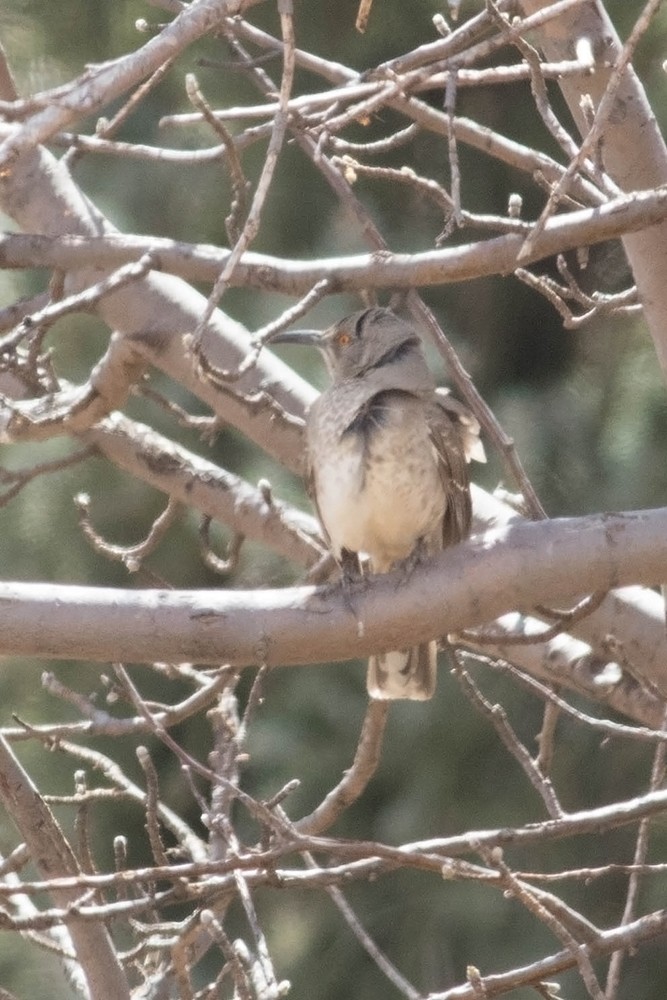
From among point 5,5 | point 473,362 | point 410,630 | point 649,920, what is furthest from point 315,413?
point 5,5

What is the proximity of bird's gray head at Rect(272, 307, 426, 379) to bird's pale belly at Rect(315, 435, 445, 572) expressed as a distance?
41cm

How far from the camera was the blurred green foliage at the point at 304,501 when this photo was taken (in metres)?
5.27

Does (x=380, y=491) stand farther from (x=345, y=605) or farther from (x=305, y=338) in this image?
(x=345, y=605)

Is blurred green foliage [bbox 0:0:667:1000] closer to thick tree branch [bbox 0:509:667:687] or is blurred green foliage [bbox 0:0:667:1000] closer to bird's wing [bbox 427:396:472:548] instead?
bird's wing [bbox 427:396:472:548]

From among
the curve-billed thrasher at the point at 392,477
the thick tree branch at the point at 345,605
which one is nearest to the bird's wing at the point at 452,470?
the curve-billed thrasher at the point at 392,477

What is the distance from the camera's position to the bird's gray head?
407 cm

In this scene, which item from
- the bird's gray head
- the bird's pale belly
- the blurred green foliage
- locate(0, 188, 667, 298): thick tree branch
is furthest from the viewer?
the blurred green foliage

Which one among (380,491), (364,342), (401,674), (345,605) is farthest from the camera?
(364,342)

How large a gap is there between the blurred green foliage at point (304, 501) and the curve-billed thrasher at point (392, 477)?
4.82ft

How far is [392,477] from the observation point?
11.9 feet

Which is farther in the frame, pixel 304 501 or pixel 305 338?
pixel 304 501

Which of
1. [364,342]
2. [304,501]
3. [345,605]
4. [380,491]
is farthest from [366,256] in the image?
[304,501]

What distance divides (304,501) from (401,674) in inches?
67.3

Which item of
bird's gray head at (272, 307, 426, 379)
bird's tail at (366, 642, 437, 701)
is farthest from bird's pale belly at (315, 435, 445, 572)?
bird's gray head at (272, 307, 426, 379)
